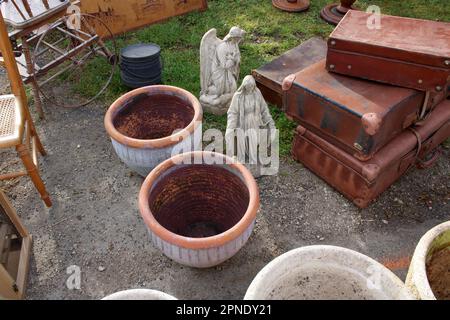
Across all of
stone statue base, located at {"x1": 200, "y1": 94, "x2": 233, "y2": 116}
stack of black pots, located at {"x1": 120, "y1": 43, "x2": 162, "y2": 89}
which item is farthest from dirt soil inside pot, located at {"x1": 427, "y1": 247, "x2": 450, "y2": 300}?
stack of black pots, located at {"x1": 120, "y1": 43, "x2": 162, "y2": 89}

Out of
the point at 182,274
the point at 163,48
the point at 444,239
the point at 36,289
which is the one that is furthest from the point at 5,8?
the point at 444,239

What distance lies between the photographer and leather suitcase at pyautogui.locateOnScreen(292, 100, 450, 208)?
376 centimetres

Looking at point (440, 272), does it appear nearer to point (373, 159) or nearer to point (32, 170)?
point (373, 159)

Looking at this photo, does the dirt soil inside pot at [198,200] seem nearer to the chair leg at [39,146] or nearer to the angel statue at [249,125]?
the angel statue at [249,125]

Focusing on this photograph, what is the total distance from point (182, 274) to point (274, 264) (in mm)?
1508

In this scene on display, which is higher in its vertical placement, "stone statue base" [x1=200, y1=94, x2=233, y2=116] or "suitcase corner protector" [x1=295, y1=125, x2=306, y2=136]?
"suitcase corner protector" [x1=295, y1=125, x2=306, y2=136]

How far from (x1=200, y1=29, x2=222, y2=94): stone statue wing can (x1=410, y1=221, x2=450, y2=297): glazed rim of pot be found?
3056 mm

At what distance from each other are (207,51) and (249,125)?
116 centimetres

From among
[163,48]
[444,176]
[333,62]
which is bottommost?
[444,176]

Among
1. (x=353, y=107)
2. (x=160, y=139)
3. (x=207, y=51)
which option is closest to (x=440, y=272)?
(x=353, y=107)

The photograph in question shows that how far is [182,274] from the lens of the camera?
360cm

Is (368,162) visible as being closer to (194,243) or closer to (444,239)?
(444,239)

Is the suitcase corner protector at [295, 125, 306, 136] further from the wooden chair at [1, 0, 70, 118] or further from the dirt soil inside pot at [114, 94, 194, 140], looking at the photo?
the wooden chair at [1, 0, 70, 118]

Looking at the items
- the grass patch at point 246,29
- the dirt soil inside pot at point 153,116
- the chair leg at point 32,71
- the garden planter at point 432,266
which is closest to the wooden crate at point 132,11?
the grass patch at point 246,29
